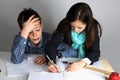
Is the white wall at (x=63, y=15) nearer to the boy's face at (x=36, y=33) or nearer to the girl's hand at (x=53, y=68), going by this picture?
the boy's face at (x=36, y=33)

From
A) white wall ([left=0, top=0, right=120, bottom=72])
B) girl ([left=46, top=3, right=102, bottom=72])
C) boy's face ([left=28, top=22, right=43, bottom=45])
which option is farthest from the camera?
white wall ([left=0, top=0, right=120, bottom=72])

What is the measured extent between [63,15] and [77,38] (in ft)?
1.32

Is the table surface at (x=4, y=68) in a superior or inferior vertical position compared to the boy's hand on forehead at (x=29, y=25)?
inferior

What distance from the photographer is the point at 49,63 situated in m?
1.26

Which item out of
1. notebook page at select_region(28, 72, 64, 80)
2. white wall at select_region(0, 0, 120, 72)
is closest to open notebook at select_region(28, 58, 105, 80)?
notebook page at select_region(28, 72, 64, 80)

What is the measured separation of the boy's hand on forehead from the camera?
1.34 metres

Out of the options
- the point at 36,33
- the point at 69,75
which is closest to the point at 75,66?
the point at 69,75

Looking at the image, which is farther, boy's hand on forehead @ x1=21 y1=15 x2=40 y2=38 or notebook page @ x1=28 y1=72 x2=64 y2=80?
boy's hand on forehead @ x1=21 y1=15 x2=40 y2=38

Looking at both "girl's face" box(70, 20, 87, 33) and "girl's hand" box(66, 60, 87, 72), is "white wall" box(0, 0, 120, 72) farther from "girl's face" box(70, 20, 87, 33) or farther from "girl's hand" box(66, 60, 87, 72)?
"girl's hand" box(66, 60, 87, 72)

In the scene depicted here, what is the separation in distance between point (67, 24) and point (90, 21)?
0.14 meters

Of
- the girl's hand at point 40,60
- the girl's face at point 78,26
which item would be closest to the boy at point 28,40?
the girl's hand at point 40,60

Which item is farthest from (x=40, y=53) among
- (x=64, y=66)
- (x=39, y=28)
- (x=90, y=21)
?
(x=90, y=21)

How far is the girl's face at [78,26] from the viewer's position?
126cm

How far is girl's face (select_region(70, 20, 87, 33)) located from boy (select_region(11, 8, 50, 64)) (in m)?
0.22
